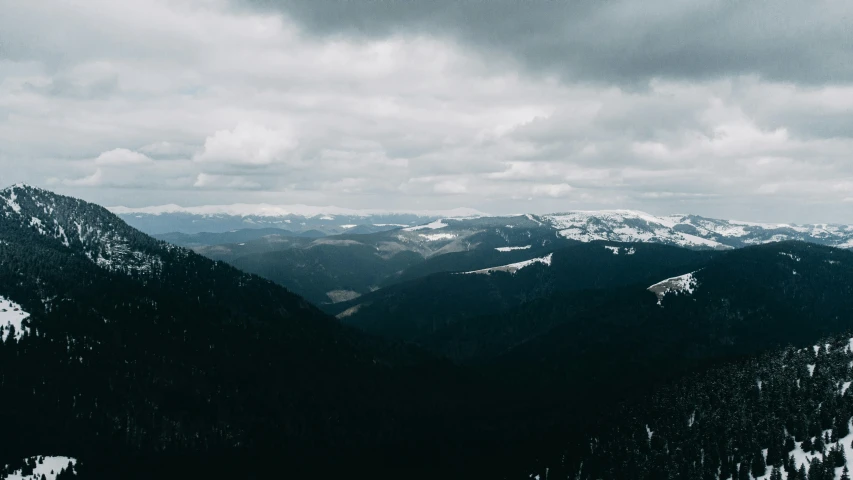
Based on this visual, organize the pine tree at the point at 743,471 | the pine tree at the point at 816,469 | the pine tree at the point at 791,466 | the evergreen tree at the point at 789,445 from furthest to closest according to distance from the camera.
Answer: the evergreen tree at the point at 789,445 → the pine tree at the point at 743,471 → the pine tree at the point at 791,466 → the pine tree at the point at 816,469

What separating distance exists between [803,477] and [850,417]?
43.7 metres

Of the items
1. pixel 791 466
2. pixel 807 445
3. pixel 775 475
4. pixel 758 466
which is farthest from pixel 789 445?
pixel 775 475

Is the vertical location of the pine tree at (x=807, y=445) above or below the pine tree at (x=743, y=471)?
above

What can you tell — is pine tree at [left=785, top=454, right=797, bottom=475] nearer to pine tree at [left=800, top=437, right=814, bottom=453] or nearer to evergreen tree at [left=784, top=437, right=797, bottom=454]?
pine tree at [left=800, top=437, right=814, bottom=453]

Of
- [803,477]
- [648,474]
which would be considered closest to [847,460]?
[803,477]


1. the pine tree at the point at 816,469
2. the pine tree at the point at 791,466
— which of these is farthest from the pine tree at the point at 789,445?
the pine tree at the point at 816,469

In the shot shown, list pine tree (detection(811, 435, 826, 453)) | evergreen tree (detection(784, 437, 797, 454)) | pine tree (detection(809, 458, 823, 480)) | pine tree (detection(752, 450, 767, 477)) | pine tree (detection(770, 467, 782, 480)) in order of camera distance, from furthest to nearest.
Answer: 1. evergreen tree (detection(784, 437, 797, 454))
2. pine tree (detection(752, 450, 767, 477))
3. pine tree (detection(811, 435, 826, 453))
4. pine tree (detection(770, 467, 782, 480))
5. pine tree (detection(809, 458, 823, 480))

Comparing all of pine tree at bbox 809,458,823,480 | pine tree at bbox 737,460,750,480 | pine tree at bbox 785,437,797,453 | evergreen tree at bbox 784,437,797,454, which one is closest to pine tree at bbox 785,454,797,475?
pine tree at bbox 809,458,823,480

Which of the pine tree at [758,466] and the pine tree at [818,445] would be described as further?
the pine tree at [758,466]

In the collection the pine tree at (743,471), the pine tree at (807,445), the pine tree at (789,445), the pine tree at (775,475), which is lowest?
the pine tree at (743,471)

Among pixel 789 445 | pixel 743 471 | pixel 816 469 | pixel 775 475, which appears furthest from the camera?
pixel 789 445

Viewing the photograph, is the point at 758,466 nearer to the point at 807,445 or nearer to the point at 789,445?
the point at 789,445

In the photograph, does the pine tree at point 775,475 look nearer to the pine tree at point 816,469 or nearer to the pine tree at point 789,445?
the pine tree at point 816,469

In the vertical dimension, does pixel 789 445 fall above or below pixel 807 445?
below
